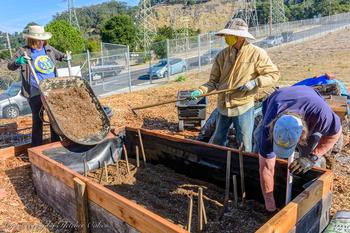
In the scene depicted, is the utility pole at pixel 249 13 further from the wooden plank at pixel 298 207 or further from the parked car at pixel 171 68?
the wooden plank at pixel 298 207

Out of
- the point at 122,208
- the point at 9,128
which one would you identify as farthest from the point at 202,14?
the point at 122,208

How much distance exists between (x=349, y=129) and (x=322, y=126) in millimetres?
3032

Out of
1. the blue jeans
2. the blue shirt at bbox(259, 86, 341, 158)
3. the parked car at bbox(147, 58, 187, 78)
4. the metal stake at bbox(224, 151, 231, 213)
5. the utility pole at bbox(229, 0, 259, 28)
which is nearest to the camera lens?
the blue shirt at bbox(259, 86, 341, 158)

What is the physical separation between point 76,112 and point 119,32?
112 ft

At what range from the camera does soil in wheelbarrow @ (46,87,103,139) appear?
4.23 metres

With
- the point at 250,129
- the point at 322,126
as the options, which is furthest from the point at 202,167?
the point at 322,126

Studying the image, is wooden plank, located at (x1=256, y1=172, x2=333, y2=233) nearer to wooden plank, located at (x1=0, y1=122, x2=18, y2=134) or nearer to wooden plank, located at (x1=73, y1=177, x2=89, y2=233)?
wooden plank, located at (x1=73, y1=177, x2=89, y2=233)

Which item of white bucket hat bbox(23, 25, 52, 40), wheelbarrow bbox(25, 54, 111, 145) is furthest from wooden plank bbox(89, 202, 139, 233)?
white bucket hat bbox(23, 25, 52, 40)

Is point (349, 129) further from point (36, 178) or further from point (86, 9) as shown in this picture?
point (86, 9)

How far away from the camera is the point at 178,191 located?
358 cm

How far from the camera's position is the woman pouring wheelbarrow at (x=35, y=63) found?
13.9ft

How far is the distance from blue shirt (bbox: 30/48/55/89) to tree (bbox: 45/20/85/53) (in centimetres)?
2526

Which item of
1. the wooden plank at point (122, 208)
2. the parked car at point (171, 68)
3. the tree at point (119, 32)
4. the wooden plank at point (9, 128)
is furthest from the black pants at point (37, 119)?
the tree at point (119, 32)

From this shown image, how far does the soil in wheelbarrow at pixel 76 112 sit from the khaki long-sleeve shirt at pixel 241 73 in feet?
A: 4.98
